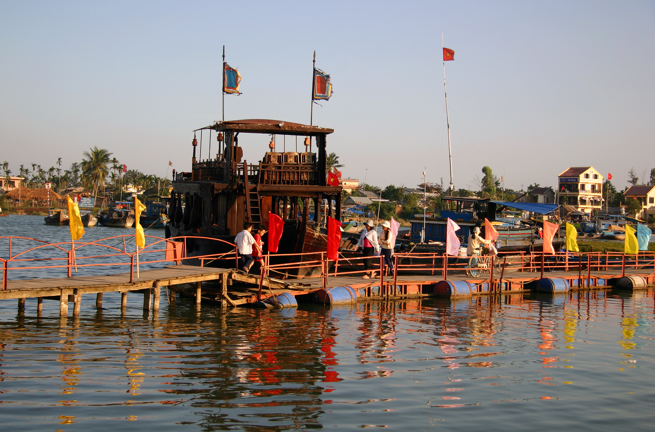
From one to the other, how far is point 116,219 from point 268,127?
55943 millimetres

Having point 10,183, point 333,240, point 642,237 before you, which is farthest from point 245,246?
point 10,183

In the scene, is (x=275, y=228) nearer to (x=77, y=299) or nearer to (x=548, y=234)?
(x=77, y=299)

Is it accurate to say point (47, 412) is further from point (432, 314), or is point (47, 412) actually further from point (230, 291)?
point (432, 314)

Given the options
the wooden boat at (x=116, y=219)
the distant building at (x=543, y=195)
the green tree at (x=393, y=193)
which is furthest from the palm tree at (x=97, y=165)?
the distant building at (x=543, y=195)

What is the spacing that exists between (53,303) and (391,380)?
1079 centimetres

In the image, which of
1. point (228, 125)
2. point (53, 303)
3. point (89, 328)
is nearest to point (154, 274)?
point (89, 328)

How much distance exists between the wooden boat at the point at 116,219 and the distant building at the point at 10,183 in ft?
170

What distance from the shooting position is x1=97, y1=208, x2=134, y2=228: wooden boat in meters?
69.1

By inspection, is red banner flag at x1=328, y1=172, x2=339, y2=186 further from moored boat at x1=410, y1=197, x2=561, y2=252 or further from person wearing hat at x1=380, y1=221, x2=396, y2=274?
moored boat at x1=410, y1=197, x2=561, y2=252

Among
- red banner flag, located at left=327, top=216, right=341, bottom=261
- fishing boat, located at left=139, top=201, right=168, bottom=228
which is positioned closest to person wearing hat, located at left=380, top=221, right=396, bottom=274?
red banner flag, located at left=327, top=216, right=341, bottom=261

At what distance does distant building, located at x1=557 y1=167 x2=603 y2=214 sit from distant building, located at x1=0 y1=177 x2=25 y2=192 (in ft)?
315

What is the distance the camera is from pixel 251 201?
18766mm

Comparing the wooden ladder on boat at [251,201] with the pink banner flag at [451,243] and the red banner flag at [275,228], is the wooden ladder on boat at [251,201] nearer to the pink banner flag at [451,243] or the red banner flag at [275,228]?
the red banner flag at [275,228]

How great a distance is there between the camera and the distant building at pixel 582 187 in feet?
275
